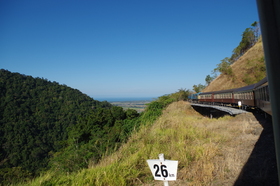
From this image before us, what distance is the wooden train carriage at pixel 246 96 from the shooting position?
59.1 ft

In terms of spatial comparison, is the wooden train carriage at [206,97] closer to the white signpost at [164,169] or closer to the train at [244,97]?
the train at [244,97]

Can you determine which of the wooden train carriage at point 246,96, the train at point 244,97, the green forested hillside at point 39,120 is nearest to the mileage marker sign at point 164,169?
the green forested hillside at point 39,120

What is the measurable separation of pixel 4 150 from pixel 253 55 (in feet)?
239

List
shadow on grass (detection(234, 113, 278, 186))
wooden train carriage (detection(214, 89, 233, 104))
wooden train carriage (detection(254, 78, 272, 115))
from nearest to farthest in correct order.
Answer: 1. shadow on grass (detection(234, 113, 278, 186))
2. wooden train carriage (detection(254, 78, 272, 115))
3. wooden train carriage (detection(214, 89, 233, 104))

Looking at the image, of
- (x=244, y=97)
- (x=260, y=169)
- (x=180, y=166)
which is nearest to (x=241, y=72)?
(x=244, y=97)

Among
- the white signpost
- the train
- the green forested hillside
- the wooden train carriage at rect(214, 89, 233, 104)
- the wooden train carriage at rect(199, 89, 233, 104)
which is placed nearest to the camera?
the white signpost

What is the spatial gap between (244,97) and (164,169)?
68.2ft

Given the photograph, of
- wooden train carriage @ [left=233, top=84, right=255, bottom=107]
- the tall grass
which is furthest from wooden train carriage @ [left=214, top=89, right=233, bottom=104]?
the tall grass

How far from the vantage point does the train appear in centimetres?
1211

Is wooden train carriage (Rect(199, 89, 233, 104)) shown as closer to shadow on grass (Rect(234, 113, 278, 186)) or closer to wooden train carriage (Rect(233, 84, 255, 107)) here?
wooden train carriage (Rect(233, 84, 255, 107))

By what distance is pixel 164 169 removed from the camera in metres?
2.83

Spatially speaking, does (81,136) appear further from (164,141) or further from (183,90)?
(183,90)

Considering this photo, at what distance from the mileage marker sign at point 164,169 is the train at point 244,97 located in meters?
9.70

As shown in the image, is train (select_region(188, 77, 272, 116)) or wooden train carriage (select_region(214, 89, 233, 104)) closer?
train (select_region(188, 77, 272, 116))
